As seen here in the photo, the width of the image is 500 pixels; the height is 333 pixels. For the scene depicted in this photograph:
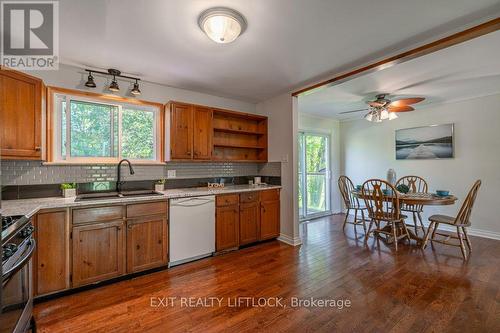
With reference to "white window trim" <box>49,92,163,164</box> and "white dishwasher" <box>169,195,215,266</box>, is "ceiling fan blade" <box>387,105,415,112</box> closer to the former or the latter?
"white dishwasher" <box>169,195,215,266</box>

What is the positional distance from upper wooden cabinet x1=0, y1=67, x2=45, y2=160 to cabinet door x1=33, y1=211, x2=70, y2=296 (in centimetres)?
64

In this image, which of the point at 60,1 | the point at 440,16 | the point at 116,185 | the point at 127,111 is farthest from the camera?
the point at 127,111

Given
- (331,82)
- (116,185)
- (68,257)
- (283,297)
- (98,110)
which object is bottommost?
(283,297)

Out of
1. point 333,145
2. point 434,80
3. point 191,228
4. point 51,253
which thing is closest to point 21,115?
point 51,253

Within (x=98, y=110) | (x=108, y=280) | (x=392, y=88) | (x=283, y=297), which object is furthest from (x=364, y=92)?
(x=108, y=280)

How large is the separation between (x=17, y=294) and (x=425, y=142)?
5.83 meters

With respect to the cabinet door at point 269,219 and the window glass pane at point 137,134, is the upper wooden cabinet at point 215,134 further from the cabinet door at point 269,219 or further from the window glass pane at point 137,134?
the cabinet door at point 269,219

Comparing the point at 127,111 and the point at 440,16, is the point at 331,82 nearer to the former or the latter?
the point at 440,16

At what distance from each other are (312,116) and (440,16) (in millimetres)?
3428

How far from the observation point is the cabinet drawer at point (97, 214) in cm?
217

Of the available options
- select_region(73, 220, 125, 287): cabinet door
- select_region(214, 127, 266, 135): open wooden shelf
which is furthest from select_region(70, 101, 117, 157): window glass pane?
select_region(214, 127, 266, 135): open wooden shelf

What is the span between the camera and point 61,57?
2.39 meters

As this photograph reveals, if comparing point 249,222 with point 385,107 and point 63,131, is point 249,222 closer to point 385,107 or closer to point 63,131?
point 63,131

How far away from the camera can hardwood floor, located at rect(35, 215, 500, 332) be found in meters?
1.73
